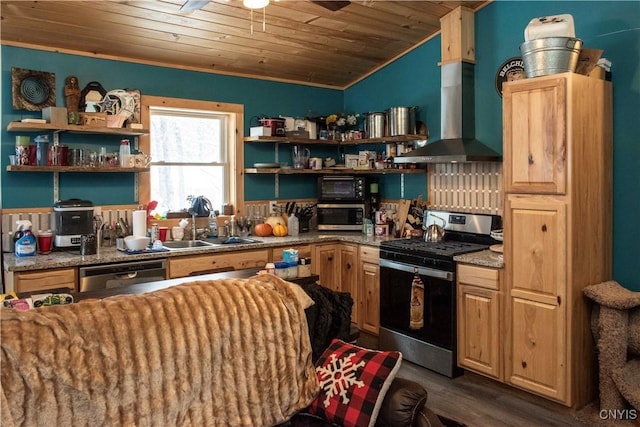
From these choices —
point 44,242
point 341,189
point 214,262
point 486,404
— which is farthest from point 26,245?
point 486,404

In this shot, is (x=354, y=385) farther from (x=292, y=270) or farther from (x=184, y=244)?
(x=184, y=244)

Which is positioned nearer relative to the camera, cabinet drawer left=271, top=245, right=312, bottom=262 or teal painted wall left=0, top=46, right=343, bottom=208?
teal painted wall left=0, top=46, right=343, bottom=208

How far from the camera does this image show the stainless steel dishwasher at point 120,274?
342 cm

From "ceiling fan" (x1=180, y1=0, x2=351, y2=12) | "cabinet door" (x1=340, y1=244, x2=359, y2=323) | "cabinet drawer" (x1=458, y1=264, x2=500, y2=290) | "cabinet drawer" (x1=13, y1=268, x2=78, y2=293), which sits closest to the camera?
"ceiling fan" (x1=180, y1=0, x2=351, y2=12)

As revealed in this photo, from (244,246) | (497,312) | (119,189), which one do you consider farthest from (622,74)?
(119,189)

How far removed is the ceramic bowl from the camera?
3812mm

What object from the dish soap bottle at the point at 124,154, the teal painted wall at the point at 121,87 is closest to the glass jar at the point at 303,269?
the dish soap bottle at the point at 124,154

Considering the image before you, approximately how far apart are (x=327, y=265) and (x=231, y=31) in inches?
84.5

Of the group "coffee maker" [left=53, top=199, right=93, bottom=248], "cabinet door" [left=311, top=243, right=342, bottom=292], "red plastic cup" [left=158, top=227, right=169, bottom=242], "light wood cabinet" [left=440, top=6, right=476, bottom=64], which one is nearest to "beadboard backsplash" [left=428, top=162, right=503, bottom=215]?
"light wood cabinet" [left=440, top=6, right=476, bottom=64]

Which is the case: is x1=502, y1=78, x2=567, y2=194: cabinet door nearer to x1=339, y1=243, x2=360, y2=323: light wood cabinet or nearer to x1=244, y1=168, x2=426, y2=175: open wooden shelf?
x1=244, y1=168, x2=426, y2=175: open wooden shelf

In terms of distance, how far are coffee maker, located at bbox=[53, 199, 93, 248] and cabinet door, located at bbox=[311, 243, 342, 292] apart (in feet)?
6.17

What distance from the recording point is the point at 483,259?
11.5 ft

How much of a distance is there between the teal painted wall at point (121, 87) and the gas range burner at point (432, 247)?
5.15 ft

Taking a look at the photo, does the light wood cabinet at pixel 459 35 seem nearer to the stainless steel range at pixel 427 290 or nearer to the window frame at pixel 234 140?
the stainless steel range at pixel 427 290
